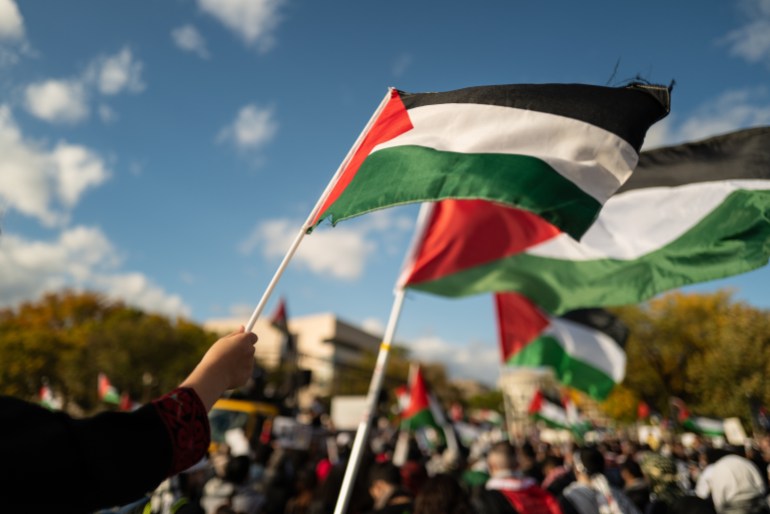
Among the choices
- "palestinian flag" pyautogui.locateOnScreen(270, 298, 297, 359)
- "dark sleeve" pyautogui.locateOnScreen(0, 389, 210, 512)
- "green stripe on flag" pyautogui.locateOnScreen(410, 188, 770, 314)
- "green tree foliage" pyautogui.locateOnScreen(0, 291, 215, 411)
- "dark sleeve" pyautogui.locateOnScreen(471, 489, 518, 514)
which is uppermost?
"green tree foliage" pyautogui.locateOnScreen(0, 291, 215, 411)

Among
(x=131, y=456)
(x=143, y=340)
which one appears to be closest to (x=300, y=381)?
(x=131, y=456)

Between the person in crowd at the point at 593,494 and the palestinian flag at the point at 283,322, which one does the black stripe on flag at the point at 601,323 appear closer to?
the person in crowd at the point at 593,494

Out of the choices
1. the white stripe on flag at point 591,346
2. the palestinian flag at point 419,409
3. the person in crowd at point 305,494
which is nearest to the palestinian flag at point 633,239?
the person in crowd at point 305,494

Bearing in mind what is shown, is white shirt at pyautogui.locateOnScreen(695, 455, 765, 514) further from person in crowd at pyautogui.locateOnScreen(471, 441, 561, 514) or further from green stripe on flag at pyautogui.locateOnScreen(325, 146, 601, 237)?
green stripe on flag at pyautogui.locateOnScreen(325, 146, 601, 237)

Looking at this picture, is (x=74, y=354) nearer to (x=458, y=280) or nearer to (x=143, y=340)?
(x=143, y=340)

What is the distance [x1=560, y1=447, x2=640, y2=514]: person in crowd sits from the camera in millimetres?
4332

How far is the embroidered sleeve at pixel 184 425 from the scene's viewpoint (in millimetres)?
1245

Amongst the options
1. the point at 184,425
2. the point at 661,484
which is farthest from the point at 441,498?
the point at 184,425

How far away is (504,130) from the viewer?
323 centimetres

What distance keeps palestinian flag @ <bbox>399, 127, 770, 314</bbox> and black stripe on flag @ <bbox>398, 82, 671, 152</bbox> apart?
181 centimetres

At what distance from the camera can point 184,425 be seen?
129 centimetres

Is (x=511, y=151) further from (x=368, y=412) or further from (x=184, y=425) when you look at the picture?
(x=184, y=425)

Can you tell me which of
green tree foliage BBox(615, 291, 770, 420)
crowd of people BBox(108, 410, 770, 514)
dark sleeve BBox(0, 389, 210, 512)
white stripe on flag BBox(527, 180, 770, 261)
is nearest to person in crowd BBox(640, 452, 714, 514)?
crowd of people BBox(108, 410, 770, 514)

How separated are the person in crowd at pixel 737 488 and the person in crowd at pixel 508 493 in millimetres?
2149
